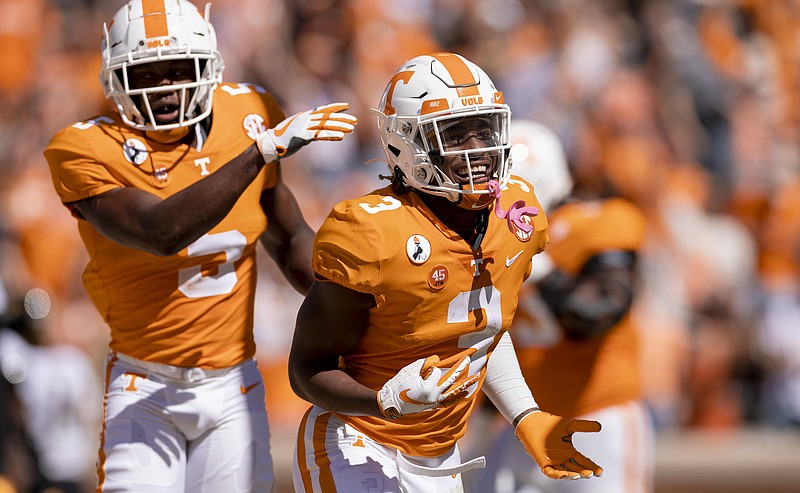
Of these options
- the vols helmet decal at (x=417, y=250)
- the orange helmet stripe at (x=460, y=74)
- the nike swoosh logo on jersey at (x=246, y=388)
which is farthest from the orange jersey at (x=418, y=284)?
the nike swoosh logo on jersey at (x=246, y=388)

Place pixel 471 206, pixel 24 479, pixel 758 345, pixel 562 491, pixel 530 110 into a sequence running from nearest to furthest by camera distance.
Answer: pixel 471 206
pixel 562 491
pixel 24 479
pixel 758 345
pixel 530 110

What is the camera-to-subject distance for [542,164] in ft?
15.6

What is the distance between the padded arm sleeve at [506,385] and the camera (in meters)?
3.58

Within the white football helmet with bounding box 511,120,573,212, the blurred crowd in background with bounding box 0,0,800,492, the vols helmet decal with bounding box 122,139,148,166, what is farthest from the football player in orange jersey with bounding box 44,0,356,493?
the blurred crowd in background with bounding box 0,0,800,492

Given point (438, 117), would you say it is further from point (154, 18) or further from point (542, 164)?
point (542, 164)

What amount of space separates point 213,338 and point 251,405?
0.76ft

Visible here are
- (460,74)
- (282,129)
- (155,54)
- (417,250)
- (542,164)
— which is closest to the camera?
(417,250)

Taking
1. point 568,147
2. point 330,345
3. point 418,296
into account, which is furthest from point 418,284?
point 568,147

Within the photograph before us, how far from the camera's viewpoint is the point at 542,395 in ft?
15.7

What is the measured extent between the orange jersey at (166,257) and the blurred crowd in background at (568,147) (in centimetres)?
303

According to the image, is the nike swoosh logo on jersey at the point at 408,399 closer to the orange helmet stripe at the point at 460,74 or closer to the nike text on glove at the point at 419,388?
the nike text on glove at the point at 419,388

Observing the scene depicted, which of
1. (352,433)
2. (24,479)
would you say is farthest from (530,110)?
(352,433)

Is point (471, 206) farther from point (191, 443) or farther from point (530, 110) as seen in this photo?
point (530, 110)

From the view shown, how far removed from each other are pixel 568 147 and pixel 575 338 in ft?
12.2
